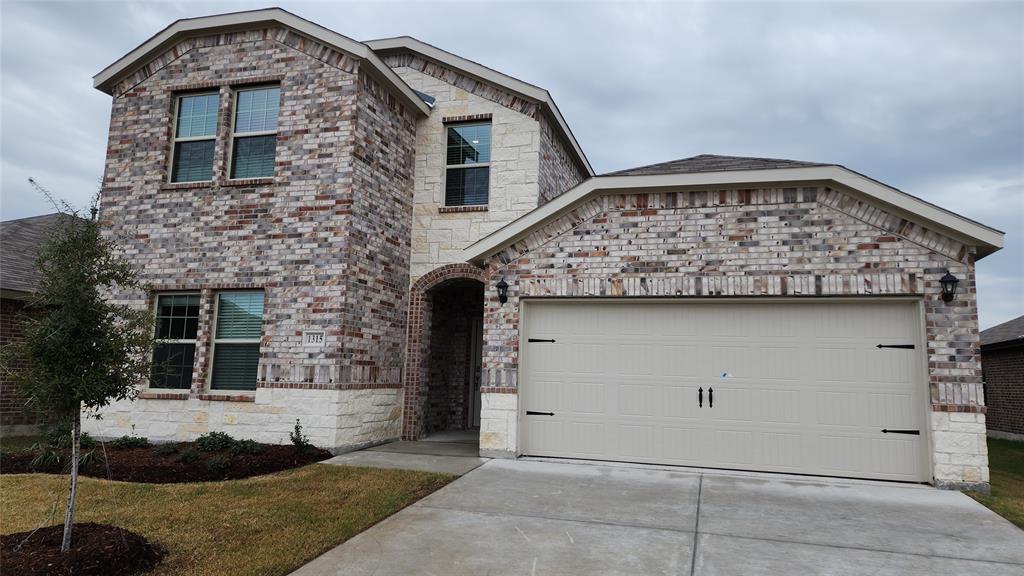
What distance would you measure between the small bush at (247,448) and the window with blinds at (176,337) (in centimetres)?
208

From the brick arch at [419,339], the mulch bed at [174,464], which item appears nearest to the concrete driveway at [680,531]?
the mulch bed at [174,464]

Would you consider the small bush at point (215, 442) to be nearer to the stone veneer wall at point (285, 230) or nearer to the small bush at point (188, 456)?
the small bush at point (188, 456)

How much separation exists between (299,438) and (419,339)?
2.99m

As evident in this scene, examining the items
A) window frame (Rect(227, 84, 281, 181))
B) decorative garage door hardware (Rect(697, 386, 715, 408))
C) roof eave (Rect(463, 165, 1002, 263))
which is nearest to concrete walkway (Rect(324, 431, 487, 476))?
roof eave (Rect(463, 165, 1002, 263))

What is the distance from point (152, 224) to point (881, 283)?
11634mm

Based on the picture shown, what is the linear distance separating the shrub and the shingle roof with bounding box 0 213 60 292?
539 centimetres

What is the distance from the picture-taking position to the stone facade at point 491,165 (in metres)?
11.6

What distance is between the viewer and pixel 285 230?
1012cm

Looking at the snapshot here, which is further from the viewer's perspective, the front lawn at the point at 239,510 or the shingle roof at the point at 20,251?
the shingle roof at the point at 20,251

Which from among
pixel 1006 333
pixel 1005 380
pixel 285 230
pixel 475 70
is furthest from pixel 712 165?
pixel 1006 333

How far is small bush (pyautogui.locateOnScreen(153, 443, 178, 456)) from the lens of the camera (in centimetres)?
879

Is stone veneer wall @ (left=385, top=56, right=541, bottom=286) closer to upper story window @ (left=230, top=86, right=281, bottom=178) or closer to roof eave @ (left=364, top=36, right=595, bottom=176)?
roof eave @ (left=364, top=36, right=595, bottom=176)

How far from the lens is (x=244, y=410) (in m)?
9.79

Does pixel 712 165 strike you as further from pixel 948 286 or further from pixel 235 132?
pixel 235 132
